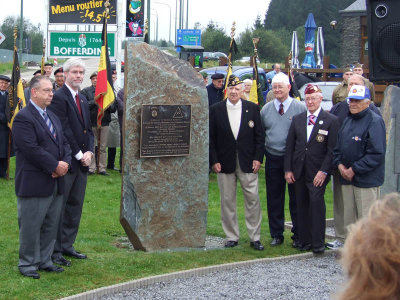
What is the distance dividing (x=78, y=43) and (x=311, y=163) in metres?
13.4

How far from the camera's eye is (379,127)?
25.0 feet

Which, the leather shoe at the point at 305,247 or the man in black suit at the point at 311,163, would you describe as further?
the leather shoe at the point at 305,247

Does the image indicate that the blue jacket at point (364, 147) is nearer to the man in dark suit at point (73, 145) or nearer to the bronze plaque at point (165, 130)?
the bronze plaque at point (165, 130)

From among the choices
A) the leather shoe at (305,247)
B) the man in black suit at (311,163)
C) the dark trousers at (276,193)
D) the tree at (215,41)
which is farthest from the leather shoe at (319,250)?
the tree at (215,41)

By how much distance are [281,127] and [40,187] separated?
327 centimetres

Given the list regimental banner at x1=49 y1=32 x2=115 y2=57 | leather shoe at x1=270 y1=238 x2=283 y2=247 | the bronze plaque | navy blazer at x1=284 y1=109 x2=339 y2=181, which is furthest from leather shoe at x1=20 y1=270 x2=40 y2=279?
regimental banner at x1=49 y1=32 x2=115 y2=57

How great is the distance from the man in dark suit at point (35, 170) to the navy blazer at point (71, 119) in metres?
0.47

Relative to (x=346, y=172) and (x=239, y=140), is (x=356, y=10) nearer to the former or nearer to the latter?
(x=239, y=140)

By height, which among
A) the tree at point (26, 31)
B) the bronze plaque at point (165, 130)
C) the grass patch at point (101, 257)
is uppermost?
the tree at point (26, 31)

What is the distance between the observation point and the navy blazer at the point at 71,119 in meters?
7.10

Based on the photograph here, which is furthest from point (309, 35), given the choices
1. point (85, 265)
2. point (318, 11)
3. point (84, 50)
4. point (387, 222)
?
point (318, 11)

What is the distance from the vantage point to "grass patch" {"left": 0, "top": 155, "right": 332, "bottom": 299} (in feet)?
20.1

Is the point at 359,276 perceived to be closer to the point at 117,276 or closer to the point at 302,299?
the point at 302,299

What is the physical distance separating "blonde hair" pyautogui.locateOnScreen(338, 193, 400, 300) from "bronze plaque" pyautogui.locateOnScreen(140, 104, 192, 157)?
222 inches
